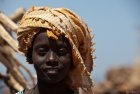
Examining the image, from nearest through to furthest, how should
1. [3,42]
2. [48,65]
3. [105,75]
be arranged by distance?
[48,65], [3,42], [105,75]

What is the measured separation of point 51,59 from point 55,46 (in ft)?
0.30

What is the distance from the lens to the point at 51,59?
3.56 meters

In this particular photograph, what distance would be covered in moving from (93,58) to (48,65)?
0.56 m

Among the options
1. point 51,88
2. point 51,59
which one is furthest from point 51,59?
point 51,88

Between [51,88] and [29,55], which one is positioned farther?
[29,55]

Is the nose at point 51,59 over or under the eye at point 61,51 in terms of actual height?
under

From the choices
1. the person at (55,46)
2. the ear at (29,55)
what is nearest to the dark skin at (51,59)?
the person at (55,46)

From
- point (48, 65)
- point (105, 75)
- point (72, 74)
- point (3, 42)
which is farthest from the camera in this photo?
point (105, 75)

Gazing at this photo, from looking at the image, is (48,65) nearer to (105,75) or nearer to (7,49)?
(7,49)

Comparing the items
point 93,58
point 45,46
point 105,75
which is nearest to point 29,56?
point 45,46

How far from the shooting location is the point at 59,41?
3.61 metres

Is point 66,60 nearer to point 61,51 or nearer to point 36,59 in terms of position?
point 61,51

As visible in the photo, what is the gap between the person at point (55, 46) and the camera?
3.59m

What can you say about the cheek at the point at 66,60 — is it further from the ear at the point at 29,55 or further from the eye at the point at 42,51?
the ear at the point at 29,55
